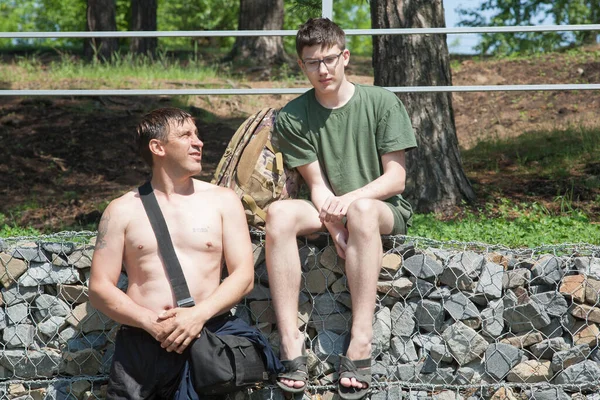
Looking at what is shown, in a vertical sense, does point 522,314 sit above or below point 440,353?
above

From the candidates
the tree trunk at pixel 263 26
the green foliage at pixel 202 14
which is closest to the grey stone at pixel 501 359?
the tree trunk at pixel 263 26

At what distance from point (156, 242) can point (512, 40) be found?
10519 millimetres

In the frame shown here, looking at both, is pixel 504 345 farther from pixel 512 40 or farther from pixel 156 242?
pixel 512 40

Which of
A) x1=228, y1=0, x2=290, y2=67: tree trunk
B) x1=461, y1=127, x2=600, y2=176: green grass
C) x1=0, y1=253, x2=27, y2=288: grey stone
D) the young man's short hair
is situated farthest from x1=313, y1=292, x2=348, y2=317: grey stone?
x1=228, y1=0, x2=290, y2=67: tree trunk

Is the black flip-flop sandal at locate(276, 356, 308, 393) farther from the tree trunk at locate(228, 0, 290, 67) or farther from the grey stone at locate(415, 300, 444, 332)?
the tree trunk at locate(228, 0, 290, 67)

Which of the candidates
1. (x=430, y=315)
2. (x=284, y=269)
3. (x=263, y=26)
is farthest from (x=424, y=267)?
(x=263, y=26)

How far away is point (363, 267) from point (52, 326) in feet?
5.53

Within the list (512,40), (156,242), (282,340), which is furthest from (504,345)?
(512,40)

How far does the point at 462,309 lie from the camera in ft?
13.3

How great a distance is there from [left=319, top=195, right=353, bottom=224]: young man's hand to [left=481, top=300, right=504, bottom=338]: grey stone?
87cm

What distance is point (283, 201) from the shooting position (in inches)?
153

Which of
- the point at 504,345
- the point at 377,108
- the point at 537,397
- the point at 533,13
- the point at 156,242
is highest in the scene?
the point at 533,13

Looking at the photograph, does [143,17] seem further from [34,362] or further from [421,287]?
[421,287]

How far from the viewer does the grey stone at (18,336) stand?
169 inches
